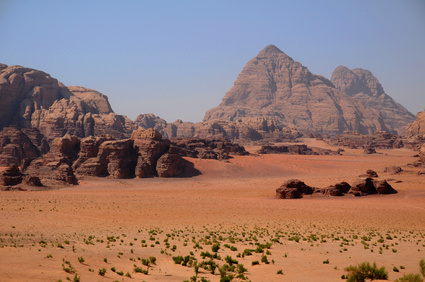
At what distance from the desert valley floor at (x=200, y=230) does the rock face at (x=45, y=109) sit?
1523 inches

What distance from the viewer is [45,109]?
97.9 meters

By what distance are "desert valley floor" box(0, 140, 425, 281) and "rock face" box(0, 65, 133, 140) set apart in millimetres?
38682

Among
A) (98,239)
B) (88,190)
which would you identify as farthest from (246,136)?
(98,239)

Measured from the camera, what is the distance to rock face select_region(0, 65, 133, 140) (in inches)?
3585

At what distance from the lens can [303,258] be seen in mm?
17609

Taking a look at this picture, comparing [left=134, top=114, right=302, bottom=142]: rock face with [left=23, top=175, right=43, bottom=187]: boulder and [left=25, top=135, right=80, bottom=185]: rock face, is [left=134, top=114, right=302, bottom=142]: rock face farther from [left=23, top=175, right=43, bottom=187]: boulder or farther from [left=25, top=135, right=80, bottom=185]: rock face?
[left=23, top=175, right=43, bottom=187]: boulder

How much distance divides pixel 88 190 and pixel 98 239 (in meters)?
32.2

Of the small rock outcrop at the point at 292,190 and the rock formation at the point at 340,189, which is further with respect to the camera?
the rock formation at the point at 340,189

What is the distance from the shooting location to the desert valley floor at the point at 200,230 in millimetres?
14641

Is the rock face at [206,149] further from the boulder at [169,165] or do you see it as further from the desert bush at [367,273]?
the desert bush at [367,273]

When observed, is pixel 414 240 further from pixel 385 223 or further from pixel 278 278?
pixel 278 278

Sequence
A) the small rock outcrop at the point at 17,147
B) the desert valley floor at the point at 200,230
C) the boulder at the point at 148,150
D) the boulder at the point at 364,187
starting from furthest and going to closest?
1. the small rock outcrop at the point at 17,147
2. the boulder at the point at 148,150
3. the boulder at the point at 364,187
4. the desert valley floor at the point at 200,230

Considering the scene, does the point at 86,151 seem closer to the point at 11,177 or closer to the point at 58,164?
the point at 58,164

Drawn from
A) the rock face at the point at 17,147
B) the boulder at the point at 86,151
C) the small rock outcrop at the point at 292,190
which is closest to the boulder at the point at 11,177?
the boulder at the point at 86,151
